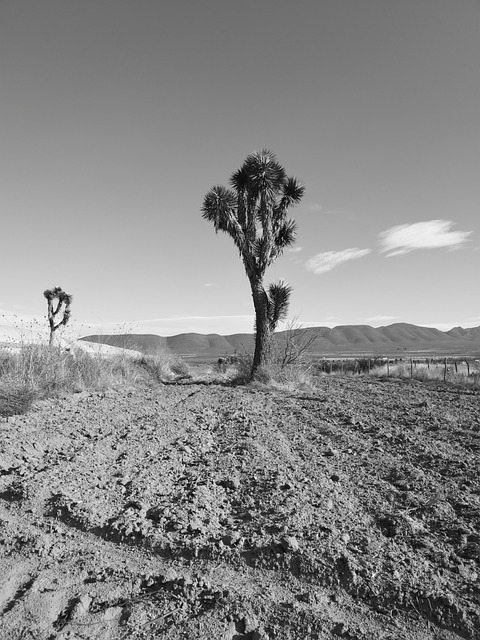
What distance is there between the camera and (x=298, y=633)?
6.79ft

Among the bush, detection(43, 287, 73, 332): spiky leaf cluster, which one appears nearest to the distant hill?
detection(43, 287, 73, 332): spiky leaf cluster

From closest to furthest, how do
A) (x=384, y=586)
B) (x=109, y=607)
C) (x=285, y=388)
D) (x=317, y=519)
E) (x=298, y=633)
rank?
1. (x=298, y=633)
2. (x=109, y=607)
3. (x=384, y=586)
4. (x=317, y=519)
5. (x=285, y=388)

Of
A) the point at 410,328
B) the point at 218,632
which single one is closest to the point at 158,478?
the point at 218,632

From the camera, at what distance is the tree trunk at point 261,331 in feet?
51.9

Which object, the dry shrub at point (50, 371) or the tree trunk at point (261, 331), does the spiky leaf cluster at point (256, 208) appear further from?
the dry shrub at point (50, 371)

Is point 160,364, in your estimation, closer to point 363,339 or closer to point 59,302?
point 59,302

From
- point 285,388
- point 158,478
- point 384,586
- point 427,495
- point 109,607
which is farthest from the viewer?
point 285,388

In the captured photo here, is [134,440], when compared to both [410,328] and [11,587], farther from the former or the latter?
[410,328]

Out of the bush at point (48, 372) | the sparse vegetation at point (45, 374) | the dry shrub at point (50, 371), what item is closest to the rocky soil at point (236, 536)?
the sparse vegetation at point (45, 374)

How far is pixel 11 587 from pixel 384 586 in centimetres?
218

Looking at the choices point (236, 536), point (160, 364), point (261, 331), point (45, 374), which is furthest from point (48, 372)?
point (160, 364)

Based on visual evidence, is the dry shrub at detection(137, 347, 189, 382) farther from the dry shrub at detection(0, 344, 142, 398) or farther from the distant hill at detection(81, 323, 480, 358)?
the distant hill at detection(81, 323, 480, 358)

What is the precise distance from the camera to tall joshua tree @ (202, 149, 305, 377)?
16.2 metres

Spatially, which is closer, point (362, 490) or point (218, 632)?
point (218, 632)
